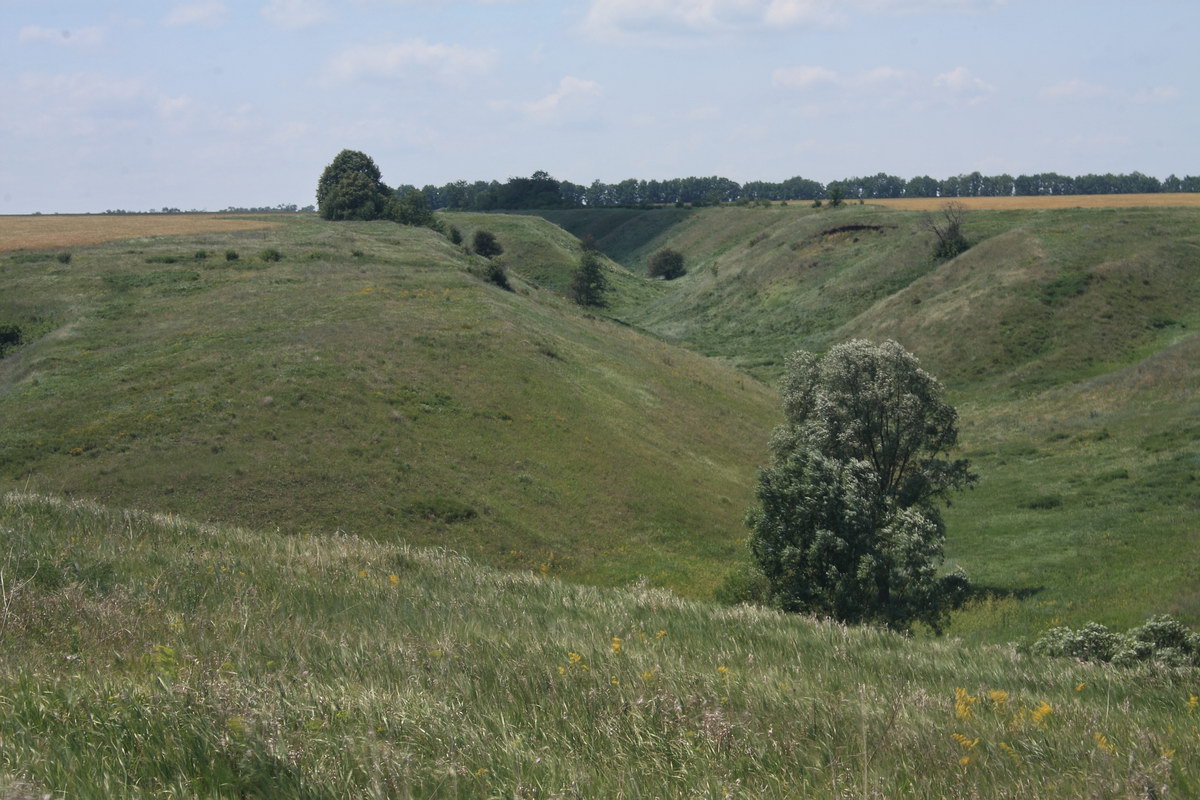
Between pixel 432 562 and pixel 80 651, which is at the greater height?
pixel 80 651

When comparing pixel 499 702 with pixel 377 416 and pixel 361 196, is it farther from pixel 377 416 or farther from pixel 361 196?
pixel 361 196

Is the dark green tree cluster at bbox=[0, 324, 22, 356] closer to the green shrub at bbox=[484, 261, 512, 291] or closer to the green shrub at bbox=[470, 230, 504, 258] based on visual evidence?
the green shrub at bbox=[484, 261, 512, 291]

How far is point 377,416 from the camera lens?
35.1 metres

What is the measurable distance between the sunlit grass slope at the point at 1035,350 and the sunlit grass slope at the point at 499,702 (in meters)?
15.9

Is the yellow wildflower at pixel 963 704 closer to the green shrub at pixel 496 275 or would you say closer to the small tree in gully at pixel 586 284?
the green shrub at pixel 496 275

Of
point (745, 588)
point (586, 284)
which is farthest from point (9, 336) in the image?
point (586, 284)

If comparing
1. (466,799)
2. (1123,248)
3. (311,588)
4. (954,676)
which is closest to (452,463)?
(311,588)

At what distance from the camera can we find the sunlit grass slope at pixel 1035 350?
1095 inches

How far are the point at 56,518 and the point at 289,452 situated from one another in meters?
19.5

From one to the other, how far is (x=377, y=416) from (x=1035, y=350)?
50520 millimetres

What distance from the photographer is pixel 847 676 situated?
778 cm

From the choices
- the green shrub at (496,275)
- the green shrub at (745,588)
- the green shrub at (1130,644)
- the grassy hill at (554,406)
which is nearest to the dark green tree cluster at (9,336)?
the grassy hill at (554,406)

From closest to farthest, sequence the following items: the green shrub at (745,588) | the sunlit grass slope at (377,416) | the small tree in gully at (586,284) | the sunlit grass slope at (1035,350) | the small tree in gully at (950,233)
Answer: the green shrub at (745,588) → the sunlit grass slope at (1035,350) → the sunlit grass slope at (377,416) → the small tree in gully at (950,233) → the small tree in gully at (586,284)

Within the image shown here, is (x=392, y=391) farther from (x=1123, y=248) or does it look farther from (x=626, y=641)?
(x=1123, y=248)
